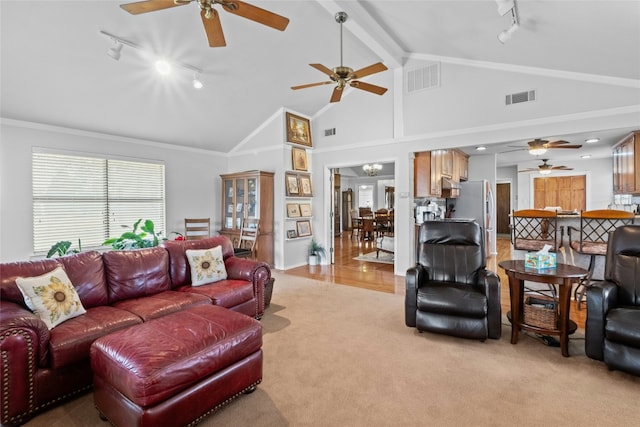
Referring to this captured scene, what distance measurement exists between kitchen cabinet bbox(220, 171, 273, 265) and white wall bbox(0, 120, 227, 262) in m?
0.51

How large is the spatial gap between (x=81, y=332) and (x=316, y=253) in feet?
15.4

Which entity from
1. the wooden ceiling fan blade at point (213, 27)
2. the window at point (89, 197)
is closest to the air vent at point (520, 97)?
the wooden ceiling fan blade at point (213, 27)

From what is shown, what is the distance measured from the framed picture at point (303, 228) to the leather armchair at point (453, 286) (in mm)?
3213

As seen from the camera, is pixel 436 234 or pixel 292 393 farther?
pixel 436 234

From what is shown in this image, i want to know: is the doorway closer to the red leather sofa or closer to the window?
the red leather sofa

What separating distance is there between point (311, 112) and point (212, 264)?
4.19m

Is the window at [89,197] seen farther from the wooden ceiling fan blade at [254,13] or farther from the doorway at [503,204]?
the doorway at [503,204]

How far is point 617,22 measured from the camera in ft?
9.04

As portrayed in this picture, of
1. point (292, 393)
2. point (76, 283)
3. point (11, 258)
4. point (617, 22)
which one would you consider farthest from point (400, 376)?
point (11, 258)

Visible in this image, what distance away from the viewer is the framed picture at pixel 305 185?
6414 millimetres

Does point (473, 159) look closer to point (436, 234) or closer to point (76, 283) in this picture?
point (436, 234)

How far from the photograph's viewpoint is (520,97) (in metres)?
4.26

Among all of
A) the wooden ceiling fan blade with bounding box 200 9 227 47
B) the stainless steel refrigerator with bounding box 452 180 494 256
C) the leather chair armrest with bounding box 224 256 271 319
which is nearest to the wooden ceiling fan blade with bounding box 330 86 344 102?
the wooden ceiling fan blade with bounding box 200 9 227 47

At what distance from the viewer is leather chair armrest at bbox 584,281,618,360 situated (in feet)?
7.83
